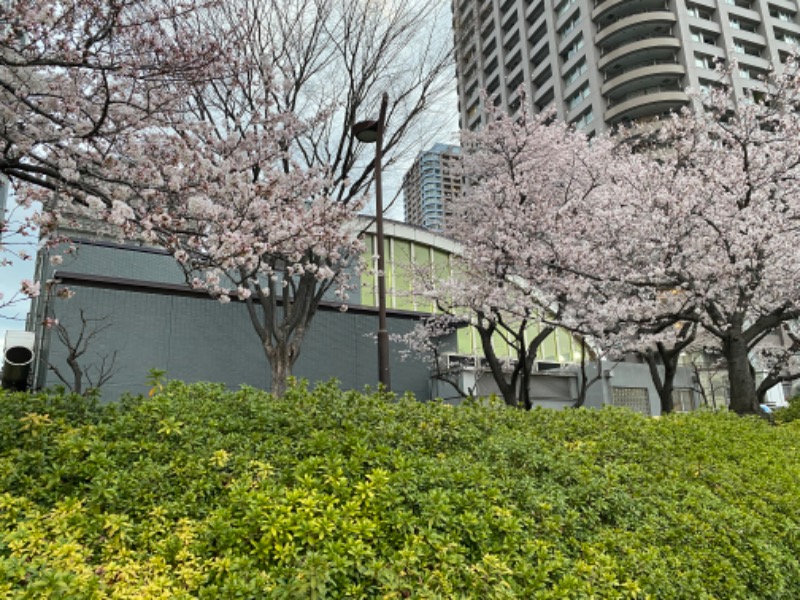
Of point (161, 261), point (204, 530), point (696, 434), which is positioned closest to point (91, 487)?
point (204, 530)

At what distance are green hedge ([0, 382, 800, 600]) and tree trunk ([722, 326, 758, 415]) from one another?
6439 millimetres

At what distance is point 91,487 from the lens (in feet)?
10.1

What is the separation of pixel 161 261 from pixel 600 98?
41.3 metres

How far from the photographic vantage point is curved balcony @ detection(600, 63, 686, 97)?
42.4 metres

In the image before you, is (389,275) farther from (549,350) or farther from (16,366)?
(16,366)

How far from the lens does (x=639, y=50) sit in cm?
4356

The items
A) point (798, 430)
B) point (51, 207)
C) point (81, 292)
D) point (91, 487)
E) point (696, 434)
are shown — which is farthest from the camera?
point (81, 292)

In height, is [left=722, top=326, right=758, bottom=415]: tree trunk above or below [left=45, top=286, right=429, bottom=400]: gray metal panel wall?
below

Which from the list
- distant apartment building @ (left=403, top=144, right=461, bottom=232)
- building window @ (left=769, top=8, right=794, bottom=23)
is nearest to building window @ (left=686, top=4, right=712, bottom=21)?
building window @ (left=769, top=8, right=794, bottom=23)

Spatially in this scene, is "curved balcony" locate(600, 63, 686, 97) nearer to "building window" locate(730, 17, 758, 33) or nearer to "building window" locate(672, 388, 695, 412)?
"building window" locate(730, 17, 758, 33)

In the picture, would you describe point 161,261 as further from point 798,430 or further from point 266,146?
point 798,430

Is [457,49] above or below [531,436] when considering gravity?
above

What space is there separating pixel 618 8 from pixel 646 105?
9.68 metres

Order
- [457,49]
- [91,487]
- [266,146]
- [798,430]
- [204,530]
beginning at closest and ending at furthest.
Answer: [204,530] → [91,487] → [798,430] → [266,146] → [457,49]
